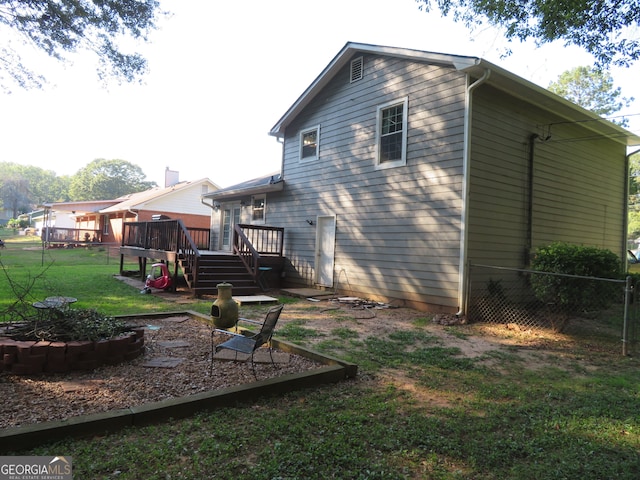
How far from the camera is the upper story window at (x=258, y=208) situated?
540 inches

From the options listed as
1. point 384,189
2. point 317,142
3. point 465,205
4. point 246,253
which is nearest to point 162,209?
point 246,253

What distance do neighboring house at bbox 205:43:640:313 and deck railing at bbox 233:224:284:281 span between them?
51 cm

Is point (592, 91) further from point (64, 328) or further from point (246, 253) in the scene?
point (64, 328)

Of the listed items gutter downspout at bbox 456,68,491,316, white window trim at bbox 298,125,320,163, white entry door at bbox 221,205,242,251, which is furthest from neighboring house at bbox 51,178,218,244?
gutter downspout at bbox 456,68,491,316

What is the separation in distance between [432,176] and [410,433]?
652cm

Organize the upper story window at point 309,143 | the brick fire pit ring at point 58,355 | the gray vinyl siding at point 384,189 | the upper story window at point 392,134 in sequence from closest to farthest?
1. the brick fire pit ring at point 58,355
2. the gray vinyl siding at point 384,189
3. the upper story window at point 392,134
4. the upper story window at point 309,143

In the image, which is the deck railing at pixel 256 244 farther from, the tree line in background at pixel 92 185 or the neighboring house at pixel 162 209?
the tree line in background at pixel 92 185

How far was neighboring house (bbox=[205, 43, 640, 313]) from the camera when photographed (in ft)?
26.3

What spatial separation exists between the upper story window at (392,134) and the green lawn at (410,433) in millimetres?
5740

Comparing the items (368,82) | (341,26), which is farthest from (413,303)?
(341,26)

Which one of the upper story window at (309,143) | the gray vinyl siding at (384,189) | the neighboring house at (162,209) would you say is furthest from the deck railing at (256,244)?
the neighboring house at (162,209)

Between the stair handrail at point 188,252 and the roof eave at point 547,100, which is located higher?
the roof eave at point 547,100

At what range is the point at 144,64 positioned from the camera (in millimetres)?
10016

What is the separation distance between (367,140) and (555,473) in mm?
8628
